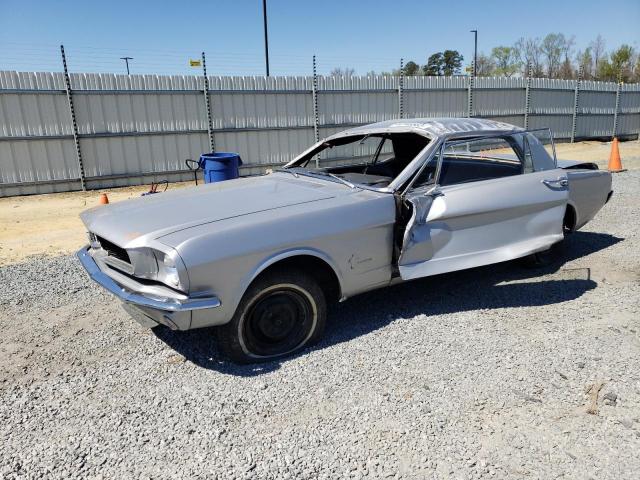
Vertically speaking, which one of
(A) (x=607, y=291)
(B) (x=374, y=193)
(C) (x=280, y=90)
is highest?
(C) (x=280, y=90)

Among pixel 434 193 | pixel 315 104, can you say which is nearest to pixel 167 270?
pixel 434 193

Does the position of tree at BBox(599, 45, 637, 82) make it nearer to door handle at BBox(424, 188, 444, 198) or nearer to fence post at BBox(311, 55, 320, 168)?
fence post at BBox(311, 55, 320, 168)

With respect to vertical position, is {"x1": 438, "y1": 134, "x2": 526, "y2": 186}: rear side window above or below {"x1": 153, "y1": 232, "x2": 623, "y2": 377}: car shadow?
above

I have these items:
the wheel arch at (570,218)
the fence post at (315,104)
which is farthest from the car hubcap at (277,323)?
the fence post at (315,104)

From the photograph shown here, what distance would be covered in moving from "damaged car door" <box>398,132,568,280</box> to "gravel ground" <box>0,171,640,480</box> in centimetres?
51

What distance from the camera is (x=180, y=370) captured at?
3.39 meters

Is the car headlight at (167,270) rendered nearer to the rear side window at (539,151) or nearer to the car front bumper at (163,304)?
the car front bumper at (163,304)

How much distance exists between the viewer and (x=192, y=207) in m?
3.62

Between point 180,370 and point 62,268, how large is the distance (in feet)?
9.98

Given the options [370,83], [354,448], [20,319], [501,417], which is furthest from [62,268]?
[370,83]

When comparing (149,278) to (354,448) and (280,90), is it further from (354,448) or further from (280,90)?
(280,90)

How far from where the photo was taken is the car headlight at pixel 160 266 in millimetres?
2900

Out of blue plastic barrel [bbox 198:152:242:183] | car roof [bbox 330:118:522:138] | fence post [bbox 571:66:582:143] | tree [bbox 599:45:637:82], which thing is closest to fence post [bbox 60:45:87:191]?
blue plastic barrel [bbox 198:152:242:183]

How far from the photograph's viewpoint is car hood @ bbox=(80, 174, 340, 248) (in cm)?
322
